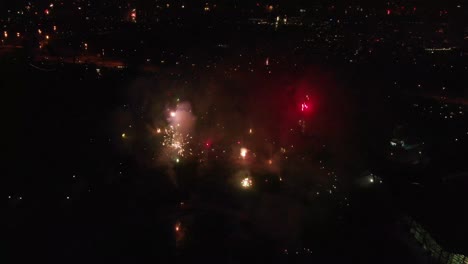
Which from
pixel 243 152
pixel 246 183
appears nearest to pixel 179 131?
pixel 243 152

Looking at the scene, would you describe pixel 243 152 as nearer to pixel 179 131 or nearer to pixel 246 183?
pixel 246 183

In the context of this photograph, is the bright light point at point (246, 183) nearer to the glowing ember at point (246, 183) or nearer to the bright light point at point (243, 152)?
the glowing ember at point (246, 183)

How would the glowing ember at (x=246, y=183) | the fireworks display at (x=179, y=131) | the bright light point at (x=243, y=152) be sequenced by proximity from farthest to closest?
1. the fireworks display at (x=179, y=131)
2. the bright light point at (x=243, y=152)
3. the glowing ember at (x=246, y=183)

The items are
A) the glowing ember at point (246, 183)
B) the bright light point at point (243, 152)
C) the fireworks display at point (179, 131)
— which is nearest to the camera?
the glowing ember at point (246, 183)

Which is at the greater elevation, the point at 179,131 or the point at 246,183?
the point at 179,131

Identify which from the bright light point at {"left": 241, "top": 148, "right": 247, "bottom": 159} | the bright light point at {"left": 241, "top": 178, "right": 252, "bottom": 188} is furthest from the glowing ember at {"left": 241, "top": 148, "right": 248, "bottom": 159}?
the bright light point at {"left": 241, "top": 178, "right": 252, "bottom": 188}

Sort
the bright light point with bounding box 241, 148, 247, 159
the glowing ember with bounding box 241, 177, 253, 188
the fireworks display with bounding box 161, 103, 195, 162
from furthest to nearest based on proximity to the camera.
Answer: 1. the fireworks display with bounding box 161, 103, 195, 162
2. the bright light point with bounding box 241, 148, 247, 159
3. the glowing ember with bounding box 241, 177, 253, 188

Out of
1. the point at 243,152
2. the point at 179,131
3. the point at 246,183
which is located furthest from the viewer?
the point at 179,131

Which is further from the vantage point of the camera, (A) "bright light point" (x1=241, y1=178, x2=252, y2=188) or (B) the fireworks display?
(B) the fireworks display

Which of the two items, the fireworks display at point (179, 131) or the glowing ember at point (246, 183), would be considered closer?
the glowing ember at point (246, 183)

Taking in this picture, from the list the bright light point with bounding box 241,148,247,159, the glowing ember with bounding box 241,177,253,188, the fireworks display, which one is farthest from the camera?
the fireworks display

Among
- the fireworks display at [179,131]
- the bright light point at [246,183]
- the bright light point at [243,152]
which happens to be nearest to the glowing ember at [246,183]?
the bright light point at [246,183]

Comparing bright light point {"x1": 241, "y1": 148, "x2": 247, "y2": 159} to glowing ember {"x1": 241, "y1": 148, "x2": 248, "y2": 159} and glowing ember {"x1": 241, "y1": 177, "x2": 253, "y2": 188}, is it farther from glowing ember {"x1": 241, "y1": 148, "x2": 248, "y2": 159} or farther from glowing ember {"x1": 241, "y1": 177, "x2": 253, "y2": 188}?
glowing ember {"x1": 241, "y1": 177, "x2": 253, "y2": 188}
